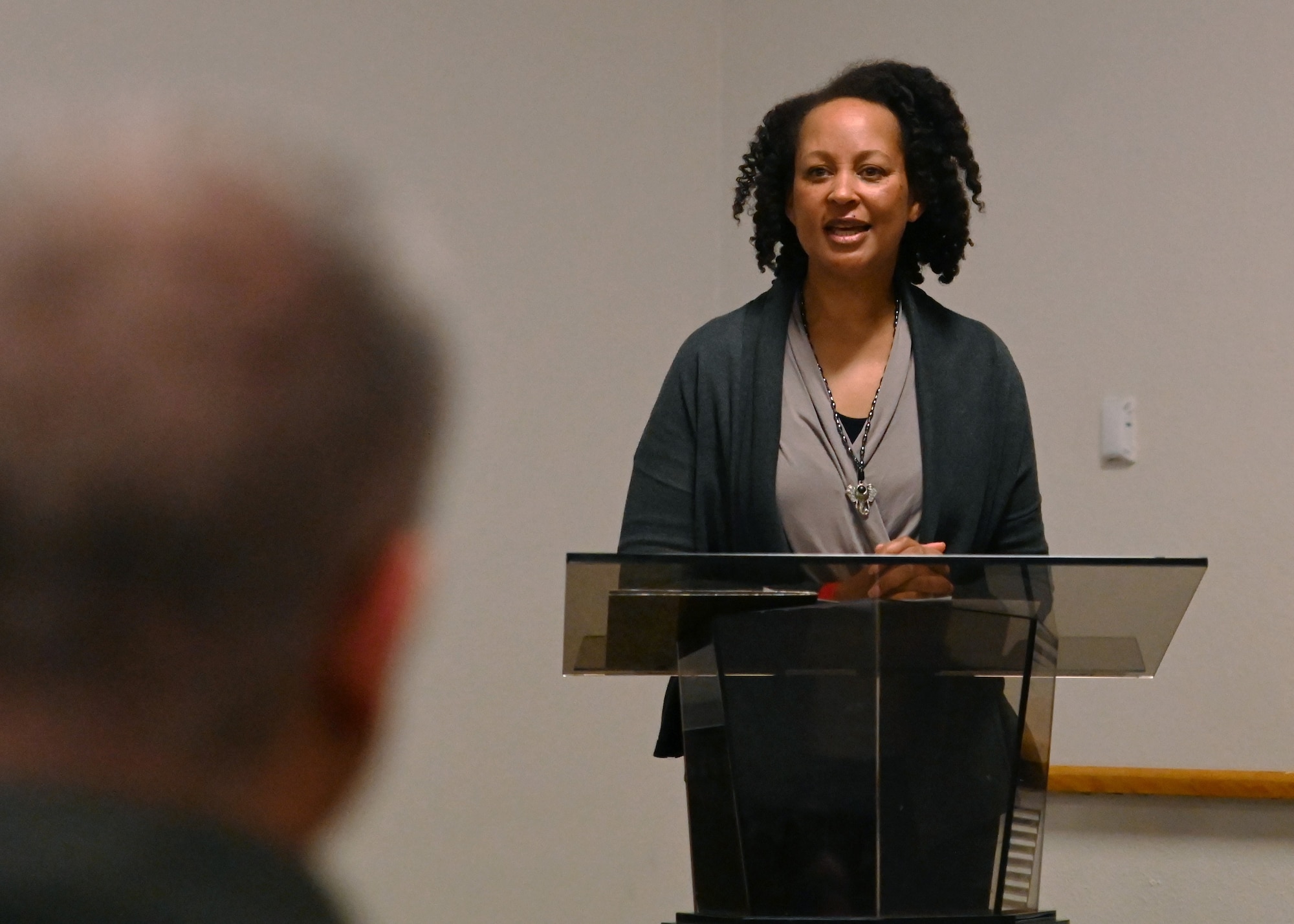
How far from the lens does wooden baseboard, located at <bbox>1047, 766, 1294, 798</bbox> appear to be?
2.33 m

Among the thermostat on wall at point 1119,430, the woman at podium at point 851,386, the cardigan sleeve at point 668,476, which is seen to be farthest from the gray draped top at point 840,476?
the thermostat on wall at point 1119,430

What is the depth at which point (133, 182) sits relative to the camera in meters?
0.26

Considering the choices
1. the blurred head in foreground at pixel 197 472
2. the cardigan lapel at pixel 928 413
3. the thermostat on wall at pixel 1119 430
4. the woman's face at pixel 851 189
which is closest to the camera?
the blurred head in foreground at pixel 197 472

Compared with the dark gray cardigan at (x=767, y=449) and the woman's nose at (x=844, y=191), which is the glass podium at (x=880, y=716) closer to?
the dark gray cardigan at (x=767, y=449)

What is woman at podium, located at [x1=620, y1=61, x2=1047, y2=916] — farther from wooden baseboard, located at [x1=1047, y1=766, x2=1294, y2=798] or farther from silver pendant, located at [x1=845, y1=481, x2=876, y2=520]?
wooden baseboard, located at [x1=1047, y1=766, x2=1294, y2=798]

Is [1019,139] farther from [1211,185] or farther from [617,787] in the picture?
[617,787]

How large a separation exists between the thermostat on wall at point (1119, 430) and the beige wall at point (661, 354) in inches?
1.0

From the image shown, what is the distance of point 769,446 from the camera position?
1389mm

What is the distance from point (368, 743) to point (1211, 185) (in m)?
2.50

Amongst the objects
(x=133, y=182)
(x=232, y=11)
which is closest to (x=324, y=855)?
(x=133, y=182)

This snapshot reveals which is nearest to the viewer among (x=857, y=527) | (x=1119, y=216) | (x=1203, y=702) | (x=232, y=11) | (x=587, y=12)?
(x=857, y=527)

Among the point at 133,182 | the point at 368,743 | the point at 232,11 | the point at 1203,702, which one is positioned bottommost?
the point at 1203,702

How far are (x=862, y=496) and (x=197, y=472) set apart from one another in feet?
3.80

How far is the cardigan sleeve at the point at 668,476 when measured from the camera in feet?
4.71
